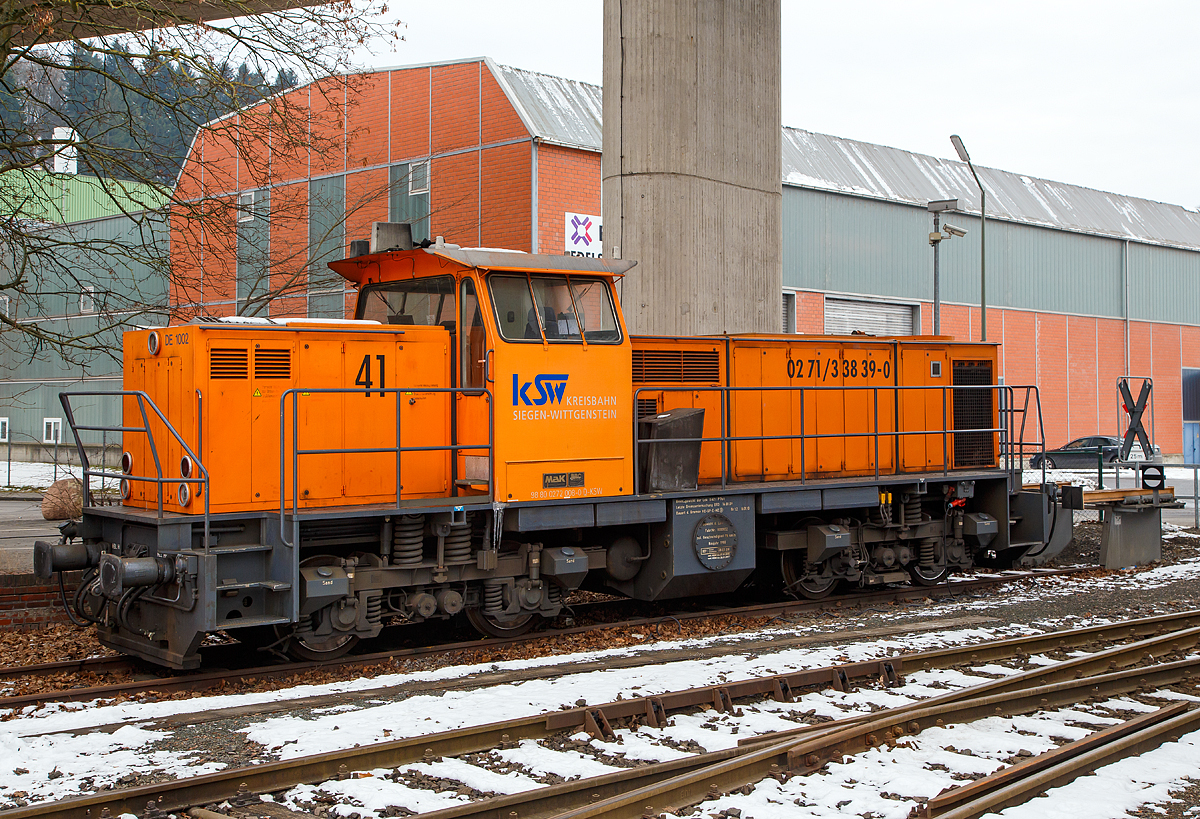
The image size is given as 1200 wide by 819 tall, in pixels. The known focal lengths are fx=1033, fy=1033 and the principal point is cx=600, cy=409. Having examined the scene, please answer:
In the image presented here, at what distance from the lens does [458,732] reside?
229 inches

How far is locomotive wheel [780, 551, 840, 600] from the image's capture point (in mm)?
11188

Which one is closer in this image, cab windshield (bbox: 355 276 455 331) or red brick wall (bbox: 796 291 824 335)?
cab windshield (bbox: 355 276 455 331)

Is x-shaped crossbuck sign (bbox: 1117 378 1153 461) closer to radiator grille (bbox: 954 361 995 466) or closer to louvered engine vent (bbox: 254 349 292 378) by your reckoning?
radiator grille (bbox: 954 361 995 466)

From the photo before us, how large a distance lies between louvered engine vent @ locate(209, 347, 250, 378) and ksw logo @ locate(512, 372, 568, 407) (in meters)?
2.12

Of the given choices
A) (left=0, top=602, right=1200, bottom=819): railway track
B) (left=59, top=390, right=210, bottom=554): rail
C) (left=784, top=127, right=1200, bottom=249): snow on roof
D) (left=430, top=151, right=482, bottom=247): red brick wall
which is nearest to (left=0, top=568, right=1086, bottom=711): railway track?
(left=59, top=390, right=210, bottom=554): rail

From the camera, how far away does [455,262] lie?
8617 mm

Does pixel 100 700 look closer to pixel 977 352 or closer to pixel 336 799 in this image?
pixel 336 799

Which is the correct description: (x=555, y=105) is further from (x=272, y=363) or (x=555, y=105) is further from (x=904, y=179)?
(x=272, y=363)

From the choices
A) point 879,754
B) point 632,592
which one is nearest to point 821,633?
point 632,592

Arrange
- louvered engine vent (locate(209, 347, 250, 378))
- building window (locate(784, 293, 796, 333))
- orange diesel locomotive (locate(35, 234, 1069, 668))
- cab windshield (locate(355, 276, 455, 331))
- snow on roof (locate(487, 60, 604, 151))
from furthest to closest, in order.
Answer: building window (locate(784, 293, 796, 333)), snow on roof (locate(487, 60, 604, 151)), cab windshield (locate(355, 276, 455, 331)), louvered engine vent (locate(209, 347, 250, 378)), orange diesel locomotive (locate(35, 234, 1069, 668))

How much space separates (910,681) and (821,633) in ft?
6.31

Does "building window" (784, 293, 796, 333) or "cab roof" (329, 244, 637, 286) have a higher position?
"building window" (784, 293, 796, 333)

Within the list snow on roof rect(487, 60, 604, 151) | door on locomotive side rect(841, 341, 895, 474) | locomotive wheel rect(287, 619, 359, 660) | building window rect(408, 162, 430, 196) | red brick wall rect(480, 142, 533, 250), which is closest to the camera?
locomotive wheel rect(287, 619, 359, 660)

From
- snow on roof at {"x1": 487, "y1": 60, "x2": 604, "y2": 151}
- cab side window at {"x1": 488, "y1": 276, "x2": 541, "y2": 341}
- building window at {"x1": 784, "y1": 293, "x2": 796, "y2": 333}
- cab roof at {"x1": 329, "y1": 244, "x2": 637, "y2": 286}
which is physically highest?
snow on roof at {"x1": 487, "y1": 60, "x2": 604, "y2": 151}
